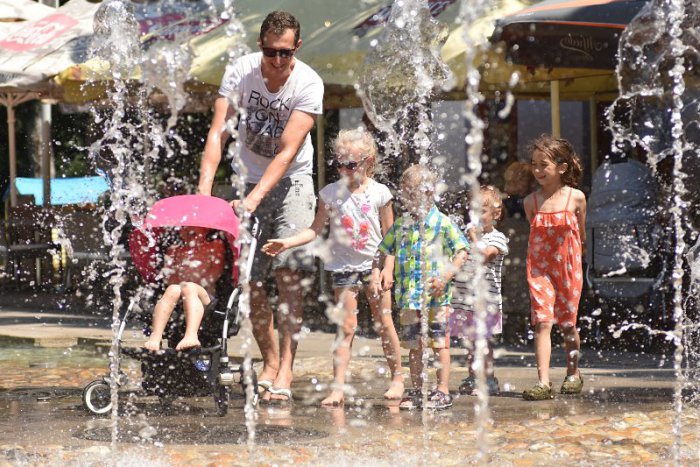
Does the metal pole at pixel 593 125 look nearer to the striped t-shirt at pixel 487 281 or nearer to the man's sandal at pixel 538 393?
the striped t-shirt at pixel 487 281

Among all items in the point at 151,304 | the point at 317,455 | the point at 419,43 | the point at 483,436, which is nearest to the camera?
the point at 317,455

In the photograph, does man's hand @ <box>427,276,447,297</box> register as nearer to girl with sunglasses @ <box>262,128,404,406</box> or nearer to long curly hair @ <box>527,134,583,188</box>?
girl with sunglasses @ <box>262,128,404,406</box>

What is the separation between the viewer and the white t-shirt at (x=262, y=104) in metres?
6.69

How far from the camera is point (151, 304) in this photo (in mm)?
6367

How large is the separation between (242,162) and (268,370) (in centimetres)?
115

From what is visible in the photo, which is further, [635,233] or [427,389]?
[635,233]

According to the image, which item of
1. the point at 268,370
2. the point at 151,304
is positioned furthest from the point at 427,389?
the point at 151,304

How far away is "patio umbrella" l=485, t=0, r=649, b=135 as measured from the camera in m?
8.34

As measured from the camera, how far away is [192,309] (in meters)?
6.09

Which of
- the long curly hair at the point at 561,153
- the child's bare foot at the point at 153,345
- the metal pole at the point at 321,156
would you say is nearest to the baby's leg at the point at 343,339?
the child's bare foot at the point at 153,345

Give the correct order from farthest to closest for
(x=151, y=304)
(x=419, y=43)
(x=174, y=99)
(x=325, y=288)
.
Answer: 1. (x=174, y=99)
2. (x=325, y=288)
3. (x=419, y=43)
4. (x=151, y=304)

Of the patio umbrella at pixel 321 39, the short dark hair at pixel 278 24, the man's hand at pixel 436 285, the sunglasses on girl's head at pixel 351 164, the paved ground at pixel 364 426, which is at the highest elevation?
the patio umbrella at pixel 321 39

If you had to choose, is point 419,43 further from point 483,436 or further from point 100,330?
point 483,436

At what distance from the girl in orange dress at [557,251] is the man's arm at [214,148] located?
178 cm
